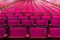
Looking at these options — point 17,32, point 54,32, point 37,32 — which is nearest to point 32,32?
point 37,32

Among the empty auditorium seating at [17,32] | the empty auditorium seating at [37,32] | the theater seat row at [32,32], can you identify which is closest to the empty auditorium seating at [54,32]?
the theater seat row at [32,32]

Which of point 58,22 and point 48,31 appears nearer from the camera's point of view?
point 48,31

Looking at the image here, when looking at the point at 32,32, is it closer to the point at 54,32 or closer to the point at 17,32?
the point at 17,32

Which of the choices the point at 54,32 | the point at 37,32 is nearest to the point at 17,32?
the point at 37,32

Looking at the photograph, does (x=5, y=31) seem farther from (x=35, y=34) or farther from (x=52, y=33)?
(x=52, y=33)

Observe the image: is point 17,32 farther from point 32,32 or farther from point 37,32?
point 37,32

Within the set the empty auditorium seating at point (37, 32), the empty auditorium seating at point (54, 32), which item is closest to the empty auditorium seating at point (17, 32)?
the empty auditorium seating at point (37, 32)

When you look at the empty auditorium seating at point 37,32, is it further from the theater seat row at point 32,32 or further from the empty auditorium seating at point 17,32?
the empty auditorium seating at point 17,32

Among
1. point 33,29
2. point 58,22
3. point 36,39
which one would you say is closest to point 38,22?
point 58,22

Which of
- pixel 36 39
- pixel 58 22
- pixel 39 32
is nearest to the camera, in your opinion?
pixel 36 39

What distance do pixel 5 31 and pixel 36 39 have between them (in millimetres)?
706

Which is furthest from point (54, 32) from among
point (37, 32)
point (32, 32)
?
point (32, 32)

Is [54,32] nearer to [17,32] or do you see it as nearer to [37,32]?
[37,32]

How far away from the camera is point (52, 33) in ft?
10.4
